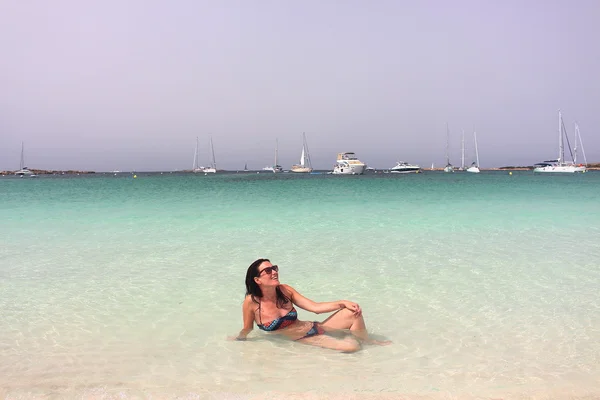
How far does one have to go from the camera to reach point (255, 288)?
15.0 feet

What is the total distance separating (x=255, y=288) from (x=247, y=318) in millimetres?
425

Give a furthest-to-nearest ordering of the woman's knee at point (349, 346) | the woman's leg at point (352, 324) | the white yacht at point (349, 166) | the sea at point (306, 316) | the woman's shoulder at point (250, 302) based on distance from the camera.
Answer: the white yacht at point (349, 166) → the woman's shoulder at point (250, 302) → the woman's leg at point (352, 324) → the woman's knee at point (349, 346) → the sea at point (306, 316)

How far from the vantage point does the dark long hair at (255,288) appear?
4.52 m

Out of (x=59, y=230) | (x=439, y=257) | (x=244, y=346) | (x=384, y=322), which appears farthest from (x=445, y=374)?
(x=59, y=230)

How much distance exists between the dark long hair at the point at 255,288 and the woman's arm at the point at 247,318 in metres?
0.09

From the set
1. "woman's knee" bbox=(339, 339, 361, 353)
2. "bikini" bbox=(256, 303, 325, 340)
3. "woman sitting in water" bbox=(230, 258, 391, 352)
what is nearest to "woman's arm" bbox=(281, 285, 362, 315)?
"woman sitting in water" bbox=(230, 258, 391, 352)

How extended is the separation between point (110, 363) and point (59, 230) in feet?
34.8

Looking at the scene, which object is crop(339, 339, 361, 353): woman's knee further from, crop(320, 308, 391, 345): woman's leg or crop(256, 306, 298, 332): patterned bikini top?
crop(256, 306, 298, 332): patterned bikini top

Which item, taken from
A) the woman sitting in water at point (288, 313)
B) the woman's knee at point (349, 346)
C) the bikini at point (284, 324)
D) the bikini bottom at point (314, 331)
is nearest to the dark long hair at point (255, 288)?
the woman sitting in water at point (288, 313)

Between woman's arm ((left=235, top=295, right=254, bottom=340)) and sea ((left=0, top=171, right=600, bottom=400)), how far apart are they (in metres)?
0.10

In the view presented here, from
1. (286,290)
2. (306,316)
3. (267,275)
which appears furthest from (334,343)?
(306,316)

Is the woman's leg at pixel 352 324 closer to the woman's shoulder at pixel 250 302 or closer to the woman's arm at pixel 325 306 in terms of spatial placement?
the woman's arm at pixel 325 306

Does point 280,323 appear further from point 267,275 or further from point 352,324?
point 352,324

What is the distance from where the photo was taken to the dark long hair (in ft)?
14.8
